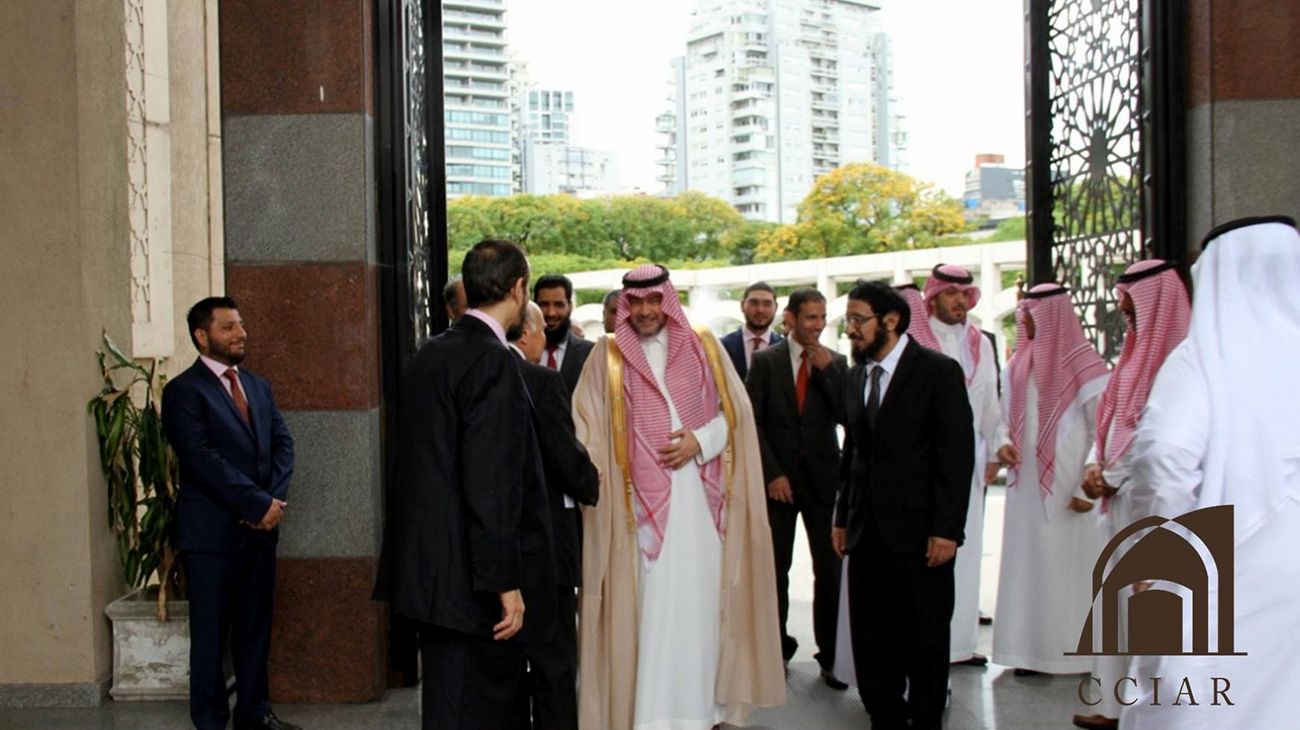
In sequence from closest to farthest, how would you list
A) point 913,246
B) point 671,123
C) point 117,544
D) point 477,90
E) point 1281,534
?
point 1281,534 < point 117,544 < point 913,246 < point 477,90 < point 671,123

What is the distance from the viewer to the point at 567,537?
436cm

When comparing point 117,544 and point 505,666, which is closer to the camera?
point 505,666

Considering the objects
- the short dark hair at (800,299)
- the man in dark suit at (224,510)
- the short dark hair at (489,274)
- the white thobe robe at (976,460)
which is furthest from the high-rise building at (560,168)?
the short dark hair at (489,274)

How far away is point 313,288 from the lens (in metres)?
5.25

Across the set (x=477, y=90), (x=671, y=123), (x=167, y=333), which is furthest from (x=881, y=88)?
(x=167, y=333)

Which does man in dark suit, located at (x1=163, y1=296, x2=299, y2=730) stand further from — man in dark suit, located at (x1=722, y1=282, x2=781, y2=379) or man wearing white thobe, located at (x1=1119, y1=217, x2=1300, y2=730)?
man wearing white thobe, located at (x1=1119, y1=217, x2=1300, y2=730)

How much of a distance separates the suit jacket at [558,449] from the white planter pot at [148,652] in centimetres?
207

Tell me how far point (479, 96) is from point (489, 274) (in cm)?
9216

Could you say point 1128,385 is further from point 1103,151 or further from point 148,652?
point 148,652

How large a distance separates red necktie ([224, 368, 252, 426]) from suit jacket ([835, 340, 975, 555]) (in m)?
2.29

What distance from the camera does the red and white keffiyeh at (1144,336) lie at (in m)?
4.55

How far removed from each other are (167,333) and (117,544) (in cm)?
296

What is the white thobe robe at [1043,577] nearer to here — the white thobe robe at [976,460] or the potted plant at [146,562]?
the white thobe robe at [976,460]

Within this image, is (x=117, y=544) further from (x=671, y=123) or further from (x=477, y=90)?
(x=671, y=123)
